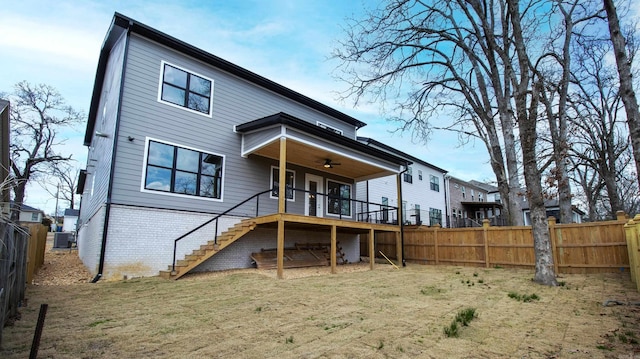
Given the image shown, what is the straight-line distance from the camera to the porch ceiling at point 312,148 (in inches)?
422

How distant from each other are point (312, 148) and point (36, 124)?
2913 cm

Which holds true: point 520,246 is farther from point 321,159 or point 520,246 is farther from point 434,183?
point 434,183

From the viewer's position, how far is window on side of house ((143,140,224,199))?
34.4 ft

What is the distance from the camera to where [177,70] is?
1142 centimetres

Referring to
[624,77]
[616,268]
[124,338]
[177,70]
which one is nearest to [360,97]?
[177,70]

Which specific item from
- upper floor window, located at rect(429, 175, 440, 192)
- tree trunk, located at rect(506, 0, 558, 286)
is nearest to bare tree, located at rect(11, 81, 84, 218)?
upper floor window, located at rect(429, 175, 440, 192)

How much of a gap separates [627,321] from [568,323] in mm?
805

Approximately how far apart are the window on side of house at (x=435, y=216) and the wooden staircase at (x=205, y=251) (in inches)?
808

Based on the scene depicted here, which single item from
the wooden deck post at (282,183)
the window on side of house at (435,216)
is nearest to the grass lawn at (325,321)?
the wooden deck post at (282,183)

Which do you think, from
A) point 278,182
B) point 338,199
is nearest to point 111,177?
point 278,182

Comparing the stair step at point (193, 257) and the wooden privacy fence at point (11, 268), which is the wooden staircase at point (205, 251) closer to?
the stair step at point (193, 257)

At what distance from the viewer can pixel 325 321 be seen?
513 cm

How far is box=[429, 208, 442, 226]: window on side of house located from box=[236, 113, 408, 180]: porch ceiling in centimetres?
1454

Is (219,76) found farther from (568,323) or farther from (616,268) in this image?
(616,268)
